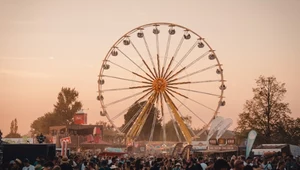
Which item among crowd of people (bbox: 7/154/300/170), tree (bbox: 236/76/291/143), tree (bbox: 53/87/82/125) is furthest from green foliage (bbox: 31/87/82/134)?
crowd of people (bbox: 7/154/300/170)

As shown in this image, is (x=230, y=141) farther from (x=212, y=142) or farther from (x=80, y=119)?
(x=80, y=119)

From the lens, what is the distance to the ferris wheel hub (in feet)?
170

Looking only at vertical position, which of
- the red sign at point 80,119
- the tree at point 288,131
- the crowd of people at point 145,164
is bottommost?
the crowd of people at point 145,164

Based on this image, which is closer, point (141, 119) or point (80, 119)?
point (141, 119)

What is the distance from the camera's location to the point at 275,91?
72.4 metres

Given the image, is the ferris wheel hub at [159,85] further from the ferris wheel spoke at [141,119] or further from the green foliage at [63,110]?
the green foliage at [63,110]

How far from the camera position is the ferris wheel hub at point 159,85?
51.8 m

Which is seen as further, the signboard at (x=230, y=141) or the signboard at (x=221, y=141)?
the signboard at (x=221, y=141)

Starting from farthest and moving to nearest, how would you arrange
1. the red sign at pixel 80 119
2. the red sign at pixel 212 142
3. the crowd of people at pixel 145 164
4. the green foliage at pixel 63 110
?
1. the green foliage at pixel 63 110
2. the red sign at pixel 80 119
3. the red sign at pixel 212 142
4. the crowd of people at pixel 145 164

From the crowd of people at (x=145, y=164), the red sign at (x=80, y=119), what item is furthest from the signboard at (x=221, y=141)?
the red sign at (x=80, y=119)

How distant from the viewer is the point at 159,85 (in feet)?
170

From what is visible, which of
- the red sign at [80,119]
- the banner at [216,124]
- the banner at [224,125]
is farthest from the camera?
the red sign at [80,119]

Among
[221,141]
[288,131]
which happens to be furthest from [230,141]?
[288,131]

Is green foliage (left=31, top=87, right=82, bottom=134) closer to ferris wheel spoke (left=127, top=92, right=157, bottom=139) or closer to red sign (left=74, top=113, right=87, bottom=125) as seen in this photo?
red sign (left=74, top=113, right=87, bottom=125)
